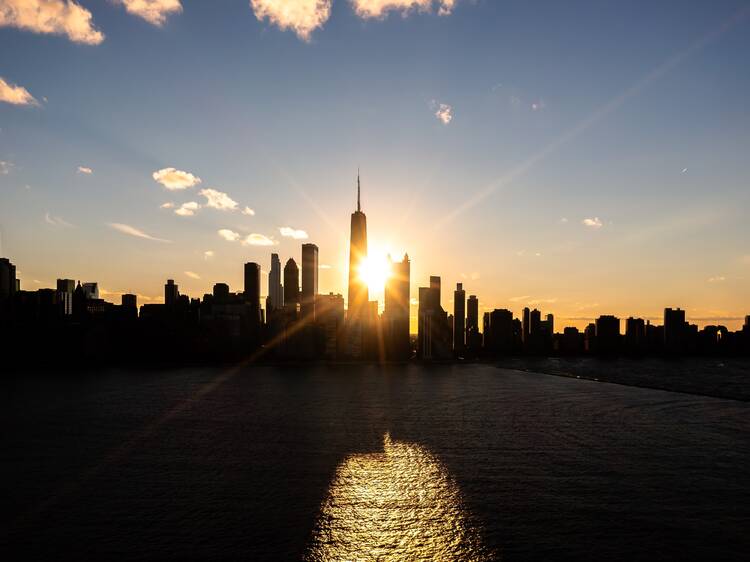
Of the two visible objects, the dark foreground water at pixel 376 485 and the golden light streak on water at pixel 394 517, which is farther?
the dark foreground water at pixel 376 485

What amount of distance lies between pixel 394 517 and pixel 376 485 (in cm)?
1028

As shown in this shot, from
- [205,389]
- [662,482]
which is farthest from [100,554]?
[205,389]

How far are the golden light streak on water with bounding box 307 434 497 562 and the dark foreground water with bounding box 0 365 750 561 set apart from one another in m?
0.18

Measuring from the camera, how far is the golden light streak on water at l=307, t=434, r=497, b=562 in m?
37.9

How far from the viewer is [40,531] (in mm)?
42344

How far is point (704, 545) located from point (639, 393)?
4959 inches

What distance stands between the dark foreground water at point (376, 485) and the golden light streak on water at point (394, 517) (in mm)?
177

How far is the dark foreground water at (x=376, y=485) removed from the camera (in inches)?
1548

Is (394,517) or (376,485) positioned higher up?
(394,517)

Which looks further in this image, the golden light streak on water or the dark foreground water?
the dark foreground water

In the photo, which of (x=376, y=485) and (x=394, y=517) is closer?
(x=394, y=517)

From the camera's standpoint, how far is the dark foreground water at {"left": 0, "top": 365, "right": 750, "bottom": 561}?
129ft

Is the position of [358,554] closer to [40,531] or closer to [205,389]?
[40,531]

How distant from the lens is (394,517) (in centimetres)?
4522
